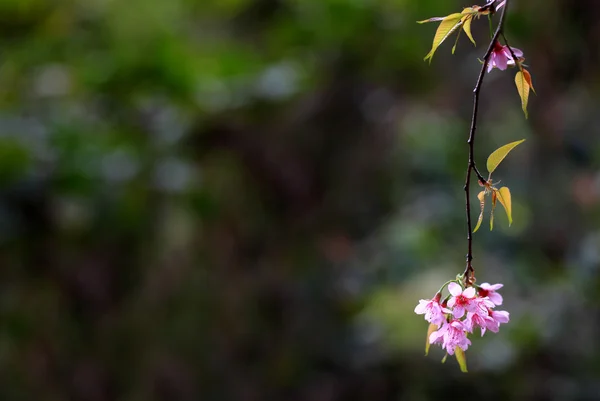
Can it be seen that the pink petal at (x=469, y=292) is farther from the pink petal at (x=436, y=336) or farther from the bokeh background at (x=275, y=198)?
the bokeh background at (x=275, y=198)

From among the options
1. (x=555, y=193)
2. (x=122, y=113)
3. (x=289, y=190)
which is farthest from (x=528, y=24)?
(x=122, y=113)

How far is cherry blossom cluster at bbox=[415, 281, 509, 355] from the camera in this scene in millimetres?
616

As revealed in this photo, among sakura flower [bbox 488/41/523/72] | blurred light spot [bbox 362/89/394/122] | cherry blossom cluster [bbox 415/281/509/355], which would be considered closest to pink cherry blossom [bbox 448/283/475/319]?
cherry blossom cluster [bbox 415/281/509/355]

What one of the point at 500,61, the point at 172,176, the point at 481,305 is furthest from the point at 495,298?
the point at 172,176

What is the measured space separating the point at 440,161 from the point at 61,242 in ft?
4.49

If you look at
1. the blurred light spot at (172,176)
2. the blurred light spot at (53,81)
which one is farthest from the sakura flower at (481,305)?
the blurred light spot at (53,81)

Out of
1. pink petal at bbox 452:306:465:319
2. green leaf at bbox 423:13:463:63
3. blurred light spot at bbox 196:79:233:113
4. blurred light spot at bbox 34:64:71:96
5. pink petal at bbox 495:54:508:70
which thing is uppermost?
blurred light spot at bbox 196:79:233:113

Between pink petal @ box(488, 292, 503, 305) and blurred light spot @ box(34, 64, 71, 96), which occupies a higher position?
blurred light spot @ box(34, 64, 71, 96)

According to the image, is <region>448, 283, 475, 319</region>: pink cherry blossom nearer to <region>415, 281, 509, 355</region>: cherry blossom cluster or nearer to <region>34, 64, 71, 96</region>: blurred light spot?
<region>415, 281, 509, 355</region>: cherry blossom cluster

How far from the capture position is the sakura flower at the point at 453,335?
63 centimetres

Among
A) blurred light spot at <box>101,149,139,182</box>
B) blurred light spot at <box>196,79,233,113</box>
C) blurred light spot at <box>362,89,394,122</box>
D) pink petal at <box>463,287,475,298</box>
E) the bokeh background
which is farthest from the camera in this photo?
blurred light spot at <box>362,89,394,122</box>

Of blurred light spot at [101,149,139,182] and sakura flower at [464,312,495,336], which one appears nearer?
sakura flower at [464,312,495,336]

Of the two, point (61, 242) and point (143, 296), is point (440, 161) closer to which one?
point (143, 296)

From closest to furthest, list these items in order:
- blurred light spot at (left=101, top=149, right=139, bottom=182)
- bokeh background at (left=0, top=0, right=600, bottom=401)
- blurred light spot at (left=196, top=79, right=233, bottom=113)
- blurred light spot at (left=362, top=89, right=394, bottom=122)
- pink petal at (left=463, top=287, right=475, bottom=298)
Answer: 1. pink petal at (left=463, top=287, right=475, bottom=298)
2. bokeh background at (left=0, top=0, right=600, bottom=401)
3. blurred light spot at (left=101, top=149, right=139, bottom=182)
4. blurred light spot at (left=196, top=79, right=233, bottom=113)
5. blurred light spot at (left=362, top=89, right=394, bottom=122)
